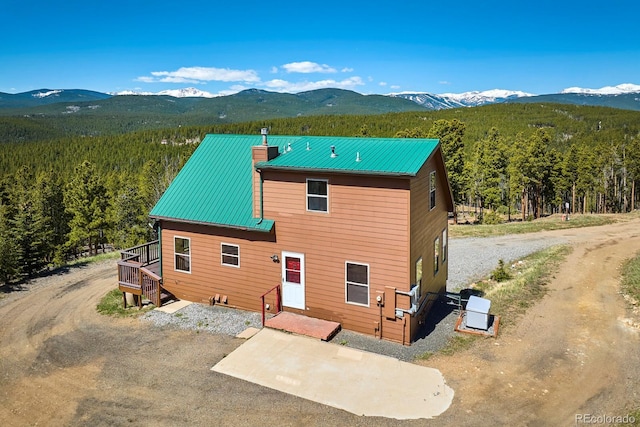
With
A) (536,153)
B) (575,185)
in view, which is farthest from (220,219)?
(575,185)

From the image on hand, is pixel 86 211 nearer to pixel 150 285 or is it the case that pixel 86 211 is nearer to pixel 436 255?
pixel 150 285

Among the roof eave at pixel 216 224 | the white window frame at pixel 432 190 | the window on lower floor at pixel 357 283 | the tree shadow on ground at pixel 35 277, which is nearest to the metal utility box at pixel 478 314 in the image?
the window on lower floor at pixel 357 283

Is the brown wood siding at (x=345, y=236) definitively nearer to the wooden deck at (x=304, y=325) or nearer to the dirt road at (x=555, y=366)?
the wooden deck at (x=304, y=325)

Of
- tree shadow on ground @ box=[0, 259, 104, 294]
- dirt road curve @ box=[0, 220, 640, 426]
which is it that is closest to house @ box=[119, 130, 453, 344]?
dirt road curve @ box=[0, 220, 640, 426]

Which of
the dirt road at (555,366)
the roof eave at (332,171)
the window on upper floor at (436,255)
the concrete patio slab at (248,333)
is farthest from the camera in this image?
the window on upper floor at (436,255)

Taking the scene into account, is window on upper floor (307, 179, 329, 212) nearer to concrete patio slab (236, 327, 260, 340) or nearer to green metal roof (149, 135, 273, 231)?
green metal roof (149, 135, 273, 231)

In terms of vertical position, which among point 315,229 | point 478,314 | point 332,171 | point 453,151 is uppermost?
point 453,151

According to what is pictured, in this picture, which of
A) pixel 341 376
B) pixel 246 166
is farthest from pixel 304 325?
pixel 246 166
